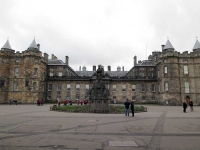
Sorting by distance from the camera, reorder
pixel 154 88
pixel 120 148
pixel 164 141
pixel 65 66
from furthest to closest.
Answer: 1. pixel 65 66
2. pixel 154 88
3. pixel 164 141
4. pixel 120 148

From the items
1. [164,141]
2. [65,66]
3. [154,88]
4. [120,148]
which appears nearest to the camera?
[120,148]

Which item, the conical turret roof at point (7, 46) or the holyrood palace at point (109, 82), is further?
the conical turret roof at point (7, 46)

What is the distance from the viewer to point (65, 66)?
192ft

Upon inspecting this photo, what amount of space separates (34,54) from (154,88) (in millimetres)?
34453

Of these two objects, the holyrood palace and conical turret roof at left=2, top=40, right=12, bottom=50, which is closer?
the holyrood palace

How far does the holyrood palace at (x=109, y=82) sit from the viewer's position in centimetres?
4509

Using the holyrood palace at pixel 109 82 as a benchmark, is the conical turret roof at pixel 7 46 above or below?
above

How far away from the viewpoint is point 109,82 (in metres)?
51.4

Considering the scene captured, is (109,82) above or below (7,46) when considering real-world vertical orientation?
below

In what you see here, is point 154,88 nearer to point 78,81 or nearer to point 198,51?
point 198,51

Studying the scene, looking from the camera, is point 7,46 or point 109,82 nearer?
point 7,46

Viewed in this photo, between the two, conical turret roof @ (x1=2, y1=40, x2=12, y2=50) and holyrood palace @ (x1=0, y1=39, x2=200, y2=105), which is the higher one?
conical turret roof @ (x1=2, y1=40, x2=12, y2=50)

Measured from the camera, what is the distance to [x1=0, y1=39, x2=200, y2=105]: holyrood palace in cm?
4509

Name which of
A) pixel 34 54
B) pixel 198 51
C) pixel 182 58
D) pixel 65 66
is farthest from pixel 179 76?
pixel 34 54
